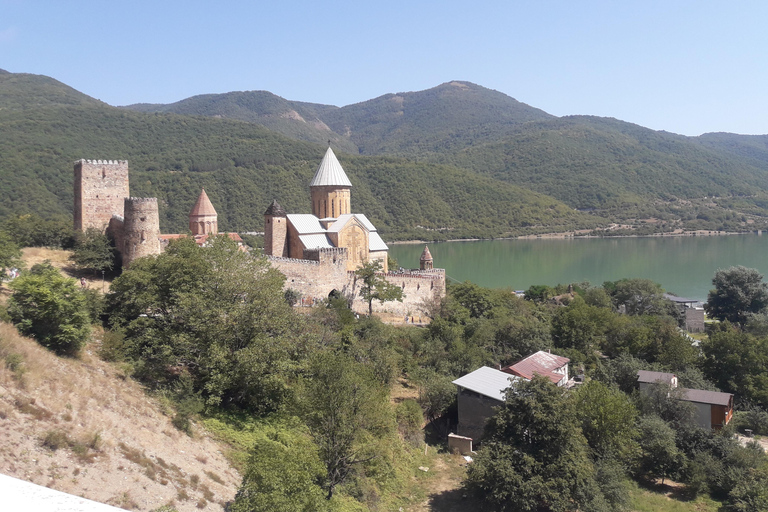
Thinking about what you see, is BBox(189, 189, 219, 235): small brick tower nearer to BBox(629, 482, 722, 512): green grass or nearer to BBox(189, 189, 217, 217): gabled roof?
BBox(189, 189, 217, 217): gabled roof

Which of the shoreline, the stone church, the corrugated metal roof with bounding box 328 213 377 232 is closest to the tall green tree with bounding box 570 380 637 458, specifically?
the stone church

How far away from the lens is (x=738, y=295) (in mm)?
29078

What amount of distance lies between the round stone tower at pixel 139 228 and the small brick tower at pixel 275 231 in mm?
5879

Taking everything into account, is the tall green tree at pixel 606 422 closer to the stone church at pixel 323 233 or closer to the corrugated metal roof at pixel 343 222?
the stone church at pixel 323 233

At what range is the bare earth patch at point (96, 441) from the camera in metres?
6.21

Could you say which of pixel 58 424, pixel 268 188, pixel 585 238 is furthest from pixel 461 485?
pixel 585 238

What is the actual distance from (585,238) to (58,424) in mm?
74790

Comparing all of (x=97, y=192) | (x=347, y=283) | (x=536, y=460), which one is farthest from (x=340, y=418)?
(x=97, y=192)

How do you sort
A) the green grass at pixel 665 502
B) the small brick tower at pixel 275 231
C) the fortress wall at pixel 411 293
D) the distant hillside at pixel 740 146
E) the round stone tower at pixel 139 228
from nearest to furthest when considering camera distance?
1. the green grass at pixel 665 502
2. the round stone tower at pixel 139 228
3. the fortress wall at pixel 411 293
4. the small brick tower at pixel 275 231
5. the distant hillside at pixel 740 146

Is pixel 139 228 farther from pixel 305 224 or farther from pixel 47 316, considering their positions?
pixel 305 224

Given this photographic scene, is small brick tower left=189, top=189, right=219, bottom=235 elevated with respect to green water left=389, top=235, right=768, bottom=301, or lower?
elevated

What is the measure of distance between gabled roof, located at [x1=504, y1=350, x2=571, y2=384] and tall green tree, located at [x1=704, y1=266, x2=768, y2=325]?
1725 centimetres

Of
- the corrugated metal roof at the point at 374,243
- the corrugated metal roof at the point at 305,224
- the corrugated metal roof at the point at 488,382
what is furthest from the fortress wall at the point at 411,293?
the corrugated metal roof at the point at 488,382

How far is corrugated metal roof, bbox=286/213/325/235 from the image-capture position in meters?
21.2
